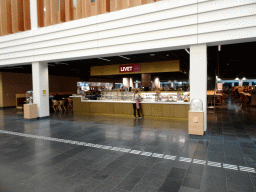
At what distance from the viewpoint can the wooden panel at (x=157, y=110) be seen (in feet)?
28.2

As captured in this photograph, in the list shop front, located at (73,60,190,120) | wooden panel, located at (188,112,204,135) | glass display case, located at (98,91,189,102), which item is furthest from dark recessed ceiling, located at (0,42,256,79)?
wooden panel, located at (188,112,204,135)

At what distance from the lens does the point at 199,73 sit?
5.75 meters

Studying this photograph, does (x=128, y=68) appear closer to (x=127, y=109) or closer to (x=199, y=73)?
(x=127, y=109)

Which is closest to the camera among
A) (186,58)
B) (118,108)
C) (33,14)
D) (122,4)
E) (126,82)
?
(122,4)

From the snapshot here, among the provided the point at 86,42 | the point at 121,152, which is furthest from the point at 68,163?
the point at 86,42

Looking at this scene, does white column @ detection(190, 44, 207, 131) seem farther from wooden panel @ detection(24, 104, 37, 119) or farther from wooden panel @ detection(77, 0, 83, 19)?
wooden panel @ detection(24, 104, 37, 119)

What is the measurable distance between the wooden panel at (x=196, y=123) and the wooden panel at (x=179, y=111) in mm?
2603

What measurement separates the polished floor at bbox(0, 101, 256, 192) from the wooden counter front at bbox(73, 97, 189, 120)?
2.31 meters

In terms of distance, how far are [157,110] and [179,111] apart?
1113 millimetres

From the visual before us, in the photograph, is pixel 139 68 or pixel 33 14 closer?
Result: pixel 33 14

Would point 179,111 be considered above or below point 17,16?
below

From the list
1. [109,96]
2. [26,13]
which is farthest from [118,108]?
[26,13]

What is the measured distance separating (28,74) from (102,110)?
1102cm

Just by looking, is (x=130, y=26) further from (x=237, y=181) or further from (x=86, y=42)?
(x=237, y=181)
